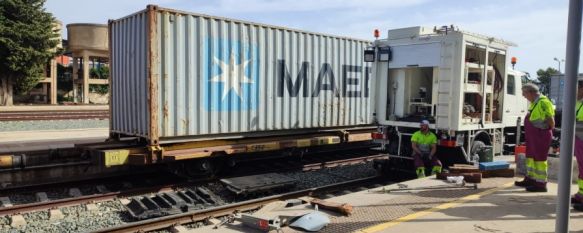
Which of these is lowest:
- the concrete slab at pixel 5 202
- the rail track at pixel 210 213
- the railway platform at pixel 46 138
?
the concrete slab at pixel 5 202

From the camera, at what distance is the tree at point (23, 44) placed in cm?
3153

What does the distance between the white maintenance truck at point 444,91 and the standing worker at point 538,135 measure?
197 centimetres

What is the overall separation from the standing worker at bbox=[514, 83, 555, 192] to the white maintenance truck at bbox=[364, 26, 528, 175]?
197 cm

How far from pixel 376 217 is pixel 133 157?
4795 mm

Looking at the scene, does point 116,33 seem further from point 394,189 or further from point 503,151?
point 503,151

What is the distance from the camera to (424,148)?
874 cm

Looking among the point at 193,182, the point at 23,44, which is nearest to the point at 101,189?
the point at 193,182

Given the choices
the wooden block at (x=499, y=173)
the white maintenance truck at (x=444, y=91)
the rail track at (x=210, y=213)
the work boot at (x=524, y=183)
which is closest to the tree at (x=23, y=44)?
the white maintenance truck at (x=444, y=91)

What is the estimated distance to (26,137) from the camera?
1409cm

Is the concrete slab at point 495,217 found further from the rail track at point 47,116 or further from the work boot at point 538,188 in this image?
the rail track at point 47,116

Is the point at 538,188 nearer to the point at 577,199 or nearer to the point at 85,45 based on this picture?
the point at 577,199

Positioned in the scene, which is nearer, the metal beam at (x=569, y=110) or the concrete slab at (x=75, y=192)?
the metal beam at (x=569, y=110)

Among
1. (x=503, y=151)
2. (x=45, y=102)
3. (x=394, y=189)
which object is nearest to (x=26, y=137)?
(x=394, y=189)

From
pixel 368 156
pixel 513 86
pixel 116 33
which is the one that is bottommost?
pixel 368 156
